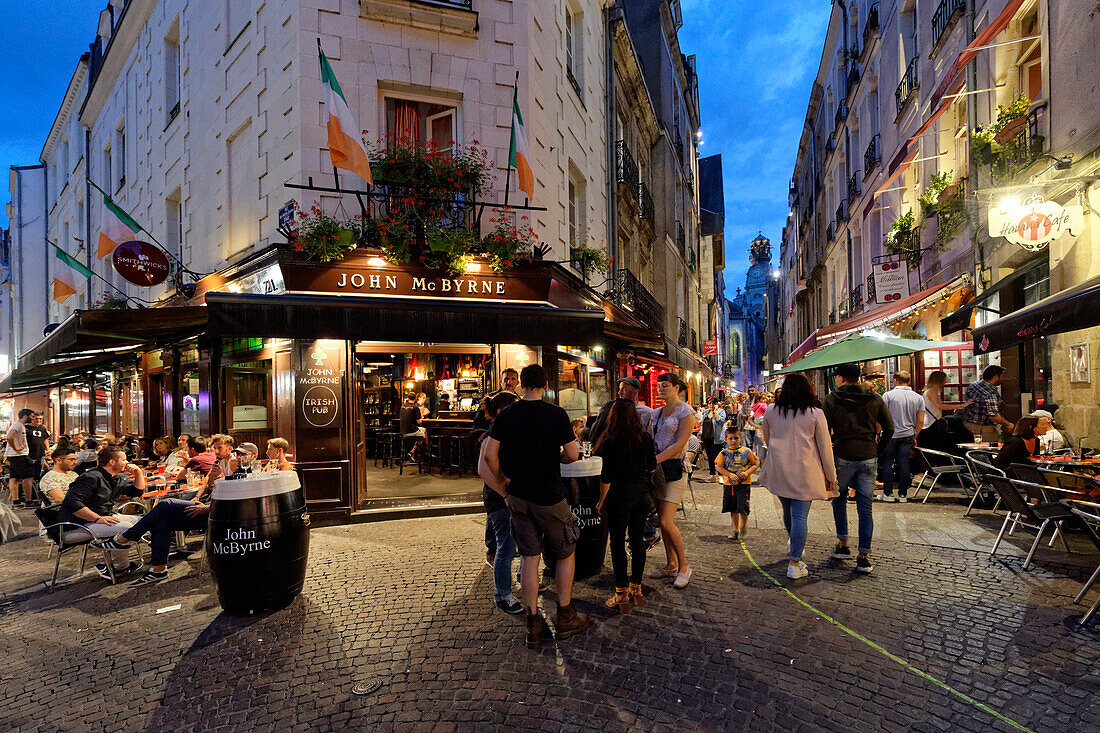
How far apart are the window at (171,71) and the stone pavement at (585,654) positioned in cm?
1066

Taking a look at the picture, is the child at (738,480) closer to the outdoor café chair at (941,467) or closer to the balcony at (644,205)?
the outdoor café chair at (941,467)

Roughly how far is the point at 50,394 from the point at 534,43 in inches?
1093

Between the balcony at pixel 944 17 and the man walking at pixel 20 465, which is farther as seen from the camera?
the man walking at pixel 20 465

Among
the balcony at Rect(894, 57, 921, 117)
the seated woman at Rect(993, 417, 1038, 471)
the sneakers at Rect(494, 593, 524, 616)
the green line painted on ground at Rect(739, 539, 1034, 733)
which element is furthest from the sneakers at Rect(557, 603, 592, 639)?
the balcony at Rect(894, 57, 921, 117)

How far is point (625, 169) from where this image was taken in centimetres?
1490

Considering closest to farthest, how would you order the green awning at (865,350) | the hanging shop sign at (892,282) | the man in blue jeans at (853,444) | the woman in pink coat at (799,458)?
the woman in pink coat at (799,458) → the man in blue jeans at (853,444) → the green awning at (865,350) → the hanging shop sign at (892,282)

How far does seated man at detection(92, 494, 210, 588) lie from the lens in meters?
5.50

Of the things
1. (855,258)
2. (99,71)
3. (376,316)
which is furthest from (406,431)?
(855,258)

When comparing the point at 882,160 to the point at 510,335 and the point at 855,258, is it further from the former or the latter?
the point at 510,335

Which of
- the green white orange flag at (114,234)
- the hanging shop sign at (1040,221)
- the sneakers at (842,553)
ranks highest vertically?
the green white orange flag at (114,234)

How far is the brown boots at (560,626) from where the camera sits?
377 cm

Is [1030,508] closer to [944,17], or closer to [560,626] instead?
[560,626]

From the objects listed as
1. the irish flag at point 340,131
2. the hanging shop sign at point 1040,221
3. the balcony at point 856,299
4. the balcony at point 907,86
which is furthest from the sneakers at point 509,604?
the balcony at point 856,299

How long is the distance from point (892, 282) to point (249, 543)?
14.3m
